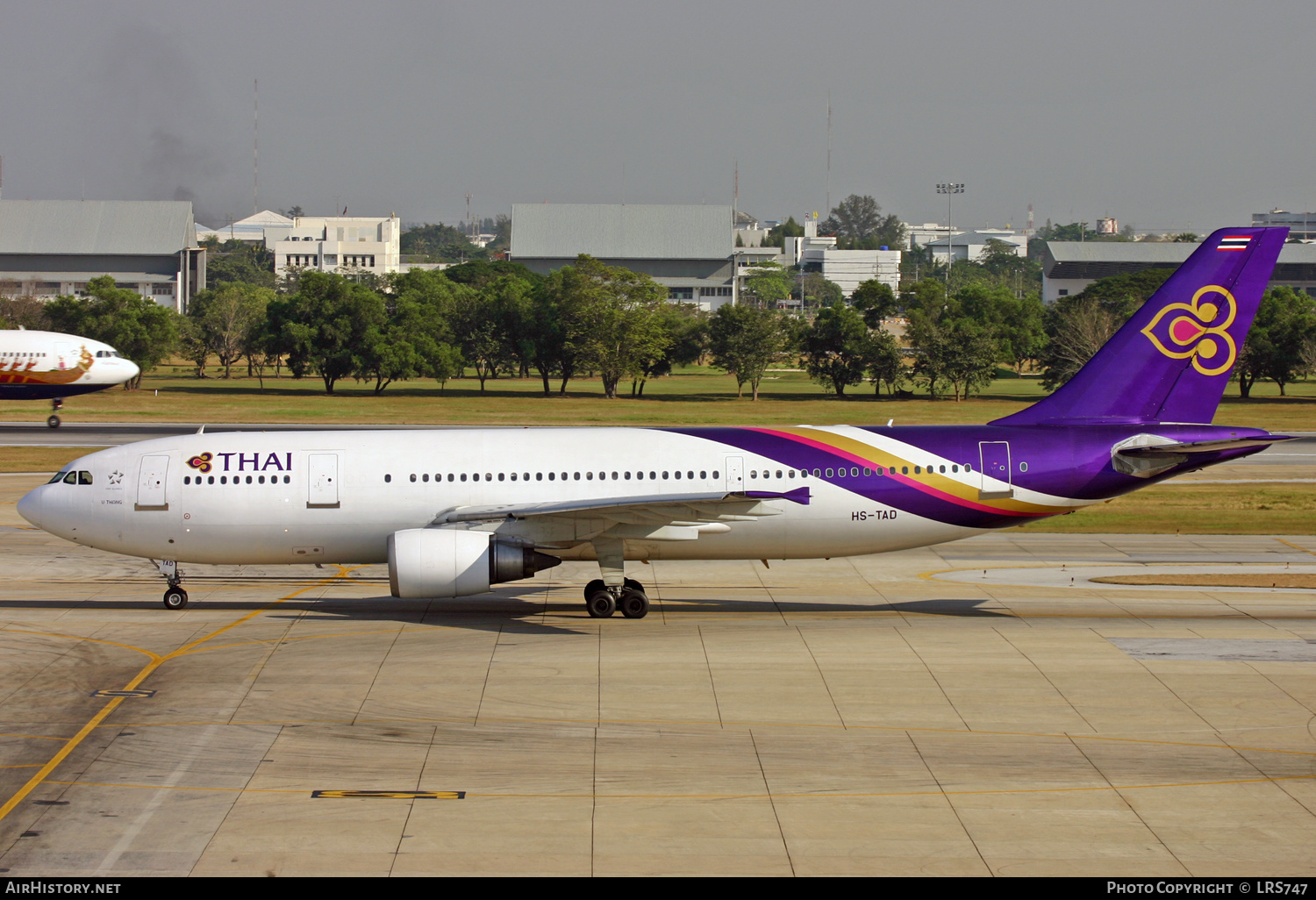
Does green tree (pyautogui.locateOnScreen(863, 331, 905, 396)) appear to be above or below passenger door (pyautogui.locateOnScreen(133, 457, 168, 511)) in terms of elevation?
above

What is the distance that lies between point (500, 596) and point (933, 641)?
11305 millimetres

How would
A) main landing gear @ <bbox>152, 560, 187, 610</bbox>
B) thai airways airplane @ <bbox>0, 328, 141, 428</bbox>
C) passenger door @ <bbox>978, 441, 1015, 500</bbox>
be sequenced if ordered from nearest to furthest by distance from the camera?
passenger door @ <bbox>978, 441, 1015, 500</bbox>, main landing gear @ <bbox>152, 560, 187, 610</bbox>, thai airways airplane @ <bbox>0, 328, 141, 428</bbox>

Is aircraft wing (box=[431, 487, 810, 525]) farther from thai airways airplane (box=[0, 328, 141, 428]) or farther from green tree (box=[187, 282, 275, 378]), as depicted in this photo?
green tree (box=[187, 282, 275, 378])

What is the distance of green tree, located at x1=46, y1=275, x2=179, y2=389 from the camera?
115 m

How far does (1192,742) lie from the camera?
19.7 m

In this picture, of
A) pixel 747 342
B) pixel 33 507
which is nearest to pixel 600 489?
pixel 33 507

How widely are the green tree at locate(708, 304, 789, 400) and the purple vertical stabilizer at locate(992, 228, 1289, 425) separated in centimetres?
8053

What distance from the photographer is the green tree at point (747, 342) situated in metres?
113

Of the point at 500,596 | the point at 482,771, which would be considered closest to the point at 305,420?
the point at 500,596

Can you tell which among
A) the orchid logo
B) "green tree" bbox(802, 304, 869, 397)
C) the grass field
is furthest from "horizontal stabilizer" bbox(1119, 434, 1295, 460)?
"green tree" bbox(802, 304, 869, 397)

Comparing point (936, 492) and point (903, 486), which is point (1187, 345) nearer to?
point (936, 492)

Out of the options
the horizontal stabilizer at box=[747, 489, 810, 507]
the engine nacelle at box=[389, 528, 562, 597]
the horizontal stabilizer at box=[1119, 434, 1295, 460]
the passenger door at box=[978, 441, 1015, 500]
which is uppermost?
the horizontal stabilizer at box=[1119, 434, 1295, 460]

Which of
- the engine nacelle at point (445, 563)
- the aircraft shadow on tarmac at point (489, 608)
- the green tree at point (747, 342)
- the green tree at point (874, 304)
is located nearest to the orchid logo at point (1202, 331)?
the aircraft shadow on tarmac at point (489, 608)

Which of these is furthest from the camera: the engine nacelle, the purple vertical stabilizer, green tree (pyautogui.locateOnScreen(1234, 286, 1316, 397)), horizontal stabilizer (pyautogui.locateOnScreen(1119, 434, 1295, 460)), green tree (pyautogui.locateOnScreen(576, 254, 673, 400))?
green tree (pyautogui.locateOnScreen(1234, 286, 1316, 397))
